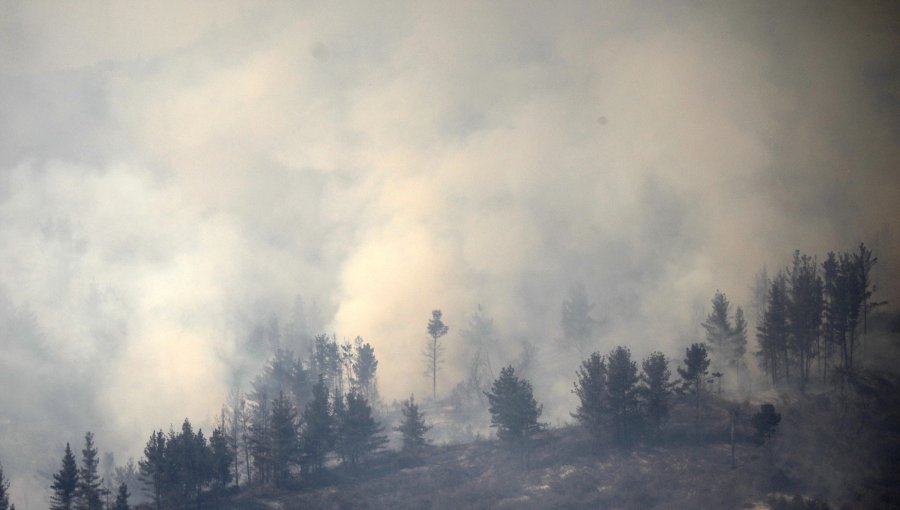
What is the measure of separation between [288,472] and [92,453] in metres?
23.6

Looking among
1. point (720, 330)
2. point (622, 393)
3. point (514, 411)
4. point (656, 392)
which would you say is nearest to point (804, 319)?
point (720, 330)

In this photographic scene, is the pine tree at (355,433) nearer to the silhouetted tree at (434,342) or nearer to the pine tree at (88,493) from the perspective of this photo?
the pine tree at (88,493)

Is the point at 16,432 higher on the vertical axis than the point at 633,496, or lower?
higher

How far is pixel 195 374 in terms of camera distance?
150 metres

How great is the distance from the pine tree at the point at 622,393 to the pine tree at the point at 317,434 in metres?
38.7

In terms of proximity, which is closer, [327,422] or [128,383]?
[327,422]

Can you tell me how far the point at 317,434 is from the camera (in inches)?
3455

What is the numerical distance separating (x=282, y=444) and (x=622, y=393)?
45937 millimetres

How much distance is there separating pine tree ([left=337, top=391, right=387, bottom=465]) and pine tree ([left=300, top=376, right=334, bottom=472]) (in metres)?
1.81

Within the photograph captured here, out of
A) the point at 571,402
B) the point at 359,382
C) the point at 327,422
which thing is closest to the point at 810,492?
the point at 571,402

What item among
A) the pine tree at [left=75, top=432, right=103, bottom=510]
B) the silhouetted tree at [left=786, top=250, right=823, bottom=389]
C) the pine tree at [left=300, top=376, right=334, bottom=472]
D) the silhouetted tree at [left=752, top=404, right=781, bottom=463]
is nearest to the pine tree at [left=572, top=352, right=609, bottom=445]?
the silhouetted tree at [left=752, top=404, right=781, bottom=463]

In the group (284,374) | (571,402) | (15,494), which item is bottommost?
(15,494)

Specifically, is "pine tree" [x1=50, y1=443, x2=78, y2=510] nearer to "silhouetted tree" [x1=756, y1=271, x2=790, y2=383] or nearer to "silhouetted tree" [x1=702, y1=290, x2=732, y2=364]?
"silhouetted tree" [x1=702, y1=290, x2=732, y2=364]

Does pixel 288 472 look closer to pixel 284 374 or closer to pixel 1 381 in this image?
pixel 284 374
